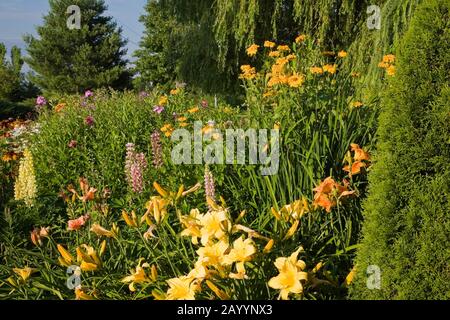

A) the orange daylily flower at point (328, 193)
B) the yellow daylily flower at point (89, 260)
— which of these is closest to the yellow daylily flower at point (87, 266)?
the yellow daylily flower at point (89, 260)

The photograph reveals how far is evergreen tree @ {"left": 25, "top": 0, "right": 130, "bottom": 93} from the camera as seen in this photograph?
2834 cm

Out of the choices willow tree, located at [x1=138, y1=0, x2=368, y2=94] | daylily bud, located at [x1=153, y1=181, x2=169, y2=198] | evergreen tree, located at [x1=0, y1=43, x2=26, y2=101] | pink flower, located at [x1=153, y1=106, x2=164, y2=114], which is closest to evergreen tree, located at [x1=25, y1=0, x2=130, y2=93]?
evergreen tree, located at [x1=0, y1=43, x2=26, y2=101]

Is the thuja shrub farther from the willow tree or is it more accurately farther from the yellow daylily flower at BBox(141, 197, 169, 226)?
the willow tree

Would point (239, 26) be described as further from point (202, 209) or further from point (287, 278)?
point (287, 278)

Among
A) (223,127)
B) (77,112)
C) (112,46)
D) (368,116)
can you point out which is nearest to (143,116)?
(77,112)

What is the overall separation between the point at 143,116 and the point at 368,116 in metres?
2.74

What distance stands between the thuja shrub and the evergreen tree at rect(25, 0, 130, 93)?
2668 cm

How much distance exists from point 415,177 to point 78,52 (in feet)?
94.5

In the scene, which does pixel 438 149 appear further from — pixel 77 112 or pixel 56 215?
pixel 77 112

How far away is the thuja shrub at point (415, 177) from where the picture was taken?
2.10 m

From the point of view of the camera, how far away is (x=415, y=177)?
2141mm

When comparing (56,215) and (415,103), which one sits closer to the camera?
(415,103)

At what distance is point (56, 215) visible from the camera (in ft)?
13.8

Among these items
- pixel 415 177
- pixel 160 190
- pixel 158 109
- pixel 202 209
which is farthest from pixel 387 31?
pixel 160 190
